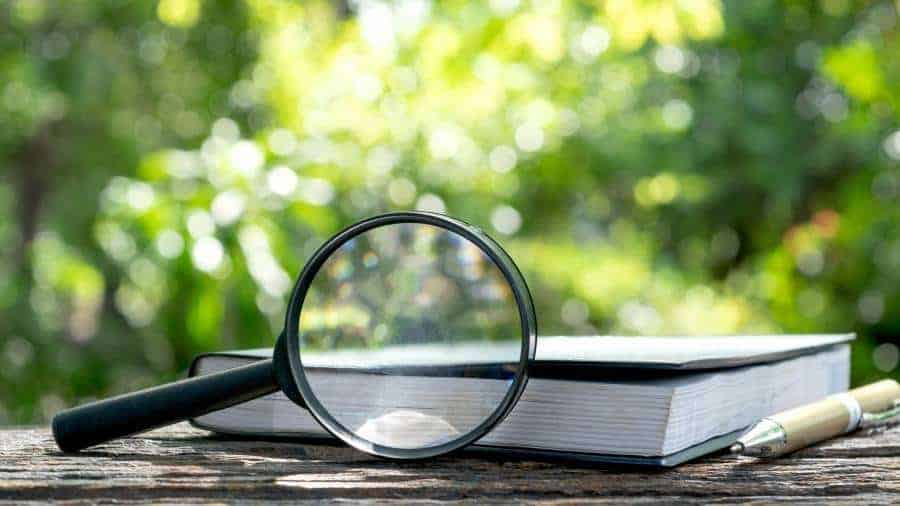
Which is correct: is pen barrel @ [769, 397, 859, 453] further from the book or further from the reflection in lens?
the reflection in lens

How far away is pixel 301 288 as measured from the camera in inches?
29.4

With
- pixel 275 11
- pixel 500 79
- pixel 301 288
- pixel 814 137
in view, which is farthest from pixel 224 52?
pixel 301 288

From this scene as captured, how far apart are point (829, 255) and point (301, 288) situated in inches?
124

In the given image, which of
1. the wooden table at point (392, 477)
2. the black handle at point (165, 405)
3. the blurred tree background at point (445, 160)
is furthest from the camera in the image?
the blurred tree background at point (445, 160)

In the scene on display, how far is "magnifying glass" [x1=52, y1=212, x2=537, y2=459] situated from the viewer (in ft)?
2.32

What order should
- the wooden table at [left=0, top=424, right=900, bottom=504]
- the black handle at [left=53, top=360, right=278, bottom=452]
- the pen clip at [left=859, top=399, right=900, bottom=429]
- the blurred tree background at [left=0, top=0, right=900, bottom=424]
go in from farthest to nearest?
the blurred tree background at [left=0, top=0, right=900, bottom=424] < the pen clip at [left=859, top=399, right=900, bottom=429] < the black handle at [left=53, top=360, right=278, bottom=452] < the wooden table at [left=0, top=424, right=900, bottom=504]

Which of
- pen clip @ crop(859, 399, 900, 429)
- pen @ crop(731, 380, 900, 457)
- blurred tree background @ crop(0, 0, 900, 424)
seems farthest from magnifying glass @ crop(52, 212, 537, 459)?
blurred tree background @ crop(0, 0, 900, 424)

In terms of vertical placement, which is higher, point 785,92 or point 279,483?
point 785,92

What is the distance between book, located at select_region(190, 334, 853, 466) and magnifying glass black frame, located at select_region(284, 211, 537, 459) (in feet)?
0.08

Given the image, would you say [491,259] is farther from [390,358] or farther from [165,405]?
[165,405]

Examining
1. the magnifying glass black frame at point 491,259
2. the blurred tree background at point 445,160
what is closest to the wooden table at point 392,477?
the magnifying glass black frame at point 491,259

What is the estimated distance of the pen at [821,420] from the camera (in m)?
0.72

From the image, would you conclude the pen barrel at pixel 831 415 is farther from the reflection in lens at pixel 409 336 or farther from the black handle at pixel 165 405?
the black handle at pixel 165 405

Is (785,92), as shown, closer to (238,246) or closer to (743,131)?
(743,131)
